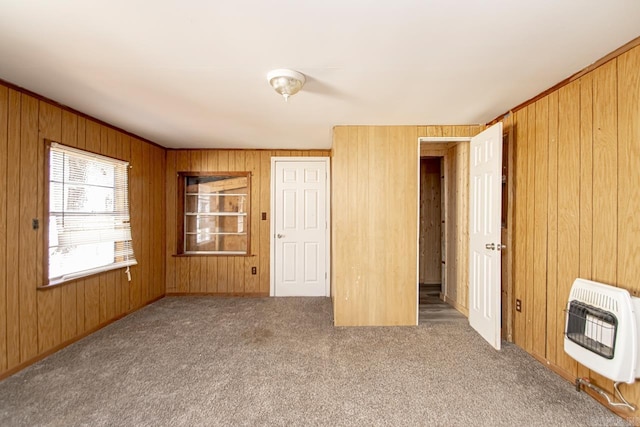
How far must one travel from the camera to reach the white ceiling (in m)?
1.41

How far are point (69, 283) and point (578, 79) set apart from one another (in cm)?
466

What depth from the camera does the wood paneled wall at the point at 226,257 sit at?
4492 mm

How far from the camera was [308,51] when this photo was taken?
178 centimetres

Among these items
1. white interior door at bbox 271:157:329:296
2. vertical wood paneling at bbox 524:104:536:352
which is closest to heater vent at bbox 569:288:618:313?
vertical wood paneling at bbox 524:104:536:352

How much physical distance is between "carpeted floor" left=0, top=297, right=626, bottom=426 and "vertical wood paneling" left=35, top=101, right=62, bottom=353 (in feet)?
0.63

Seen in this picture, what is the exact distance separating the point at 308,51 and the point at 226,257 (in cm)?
350

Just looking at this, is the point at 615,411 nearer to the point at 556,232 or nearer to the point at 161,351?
the point at 556,232

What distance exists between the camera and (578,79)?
2.06 metres

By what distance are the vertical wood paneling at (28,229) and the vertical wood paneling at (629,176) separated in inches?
171

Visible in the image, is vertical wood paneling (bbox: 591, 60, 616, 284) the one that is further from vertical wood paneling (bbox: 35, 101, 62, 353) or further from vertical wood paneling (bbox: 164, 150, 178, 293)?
vertical wood paneling (bbox: 164, 150, 178, 293)

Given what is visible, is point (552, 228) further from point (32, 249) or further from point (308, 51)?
point (32, 249)

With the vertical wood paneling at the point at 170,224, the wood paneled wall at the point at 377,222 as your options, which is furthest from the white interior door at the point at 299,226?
the vertical wood paneling at the point at 170,224

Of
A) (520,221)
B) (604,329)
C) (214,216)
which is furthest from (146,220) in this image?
(604,329)

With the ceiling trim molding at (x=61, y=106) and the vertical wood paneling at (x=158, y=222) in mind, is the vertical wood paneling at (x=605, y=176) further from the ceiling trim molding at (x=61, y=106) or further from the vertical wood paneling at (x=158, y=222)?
the vertical wood paneling at (x=158, y=222)
